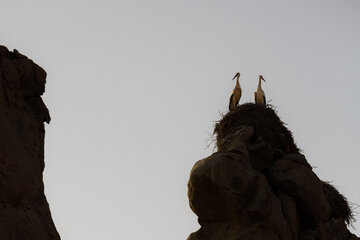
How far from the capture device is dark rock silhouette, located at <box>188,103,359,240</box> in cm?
1357

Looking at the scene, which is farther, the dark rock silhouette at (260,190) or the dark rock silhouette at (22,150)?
the dark rock silhouette at (260,190)

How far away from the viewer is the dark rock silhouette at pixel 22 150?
821 centimetres

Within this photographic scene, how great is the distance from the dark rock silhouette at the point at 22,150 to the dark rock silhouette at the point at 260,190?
5190mm

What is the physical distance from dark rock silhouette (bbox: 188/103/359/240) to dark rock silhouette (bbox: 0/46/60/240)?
17.0 ft

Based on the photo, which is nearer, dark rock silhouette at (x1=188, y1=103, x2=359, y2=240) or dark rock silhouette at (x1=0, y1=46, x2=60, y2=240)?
dark rock silhouette at (x1=0, y1=46, x2=60, y2=240)

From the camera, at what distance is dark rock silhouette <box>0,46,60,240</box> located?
8.21 metres

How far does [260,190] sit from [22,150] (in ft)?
21.0

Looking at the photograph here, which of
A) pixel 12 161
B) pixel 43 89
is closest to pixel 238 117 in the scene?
pixel 43 89

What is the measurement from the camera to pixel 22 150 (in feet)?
29.1

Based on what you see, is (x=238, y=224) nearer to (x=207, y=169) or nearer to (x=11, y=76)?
(x=207, y=169)

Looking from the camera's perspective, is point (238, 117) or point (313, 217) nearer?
point (313, 217)

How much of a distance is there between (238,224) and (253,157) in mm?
1800

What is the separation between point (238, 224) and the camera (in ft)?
44.9

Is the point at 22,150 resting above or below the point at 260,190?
below
